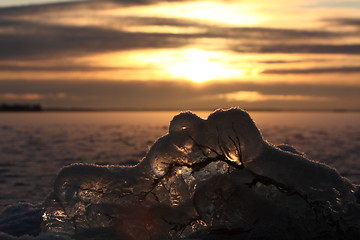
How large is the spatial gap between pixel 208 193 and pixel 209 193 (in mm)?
13

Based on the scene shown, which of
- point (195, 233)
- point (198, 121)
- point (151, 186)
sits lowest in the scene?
point (195, 233)

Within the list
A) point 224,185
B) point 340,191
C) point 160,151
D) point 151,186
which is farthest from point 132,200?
point 340,191

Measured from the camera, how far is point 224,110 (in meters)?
5.75

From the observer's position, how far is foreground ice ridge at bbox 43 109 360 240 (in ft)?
17.2

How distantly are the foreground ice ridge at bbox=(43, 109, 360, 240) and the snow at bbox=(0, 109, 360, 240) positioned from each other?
1 centimetres

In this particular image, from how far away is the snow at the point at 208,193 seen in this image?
5238 millimetres

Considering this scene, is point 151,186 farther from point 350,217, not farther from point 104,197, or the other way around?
point 350,217

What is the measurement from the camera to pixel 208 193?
5273 millimetres

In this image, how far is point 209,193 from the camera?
5.27m

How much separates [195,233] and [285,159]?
4.37ft

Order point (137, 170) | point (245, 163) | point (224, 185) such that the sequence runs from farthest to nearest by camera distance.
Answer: point (137, 170) → point (245, 163) → point (224, 185)

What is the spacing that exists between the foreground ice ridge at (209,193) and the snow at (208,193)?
11mm

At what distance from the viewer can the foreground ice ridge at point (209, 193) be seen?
5.24m

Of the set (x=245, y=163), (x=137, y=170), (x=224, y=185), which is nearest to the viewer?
(x=224, y=185)
